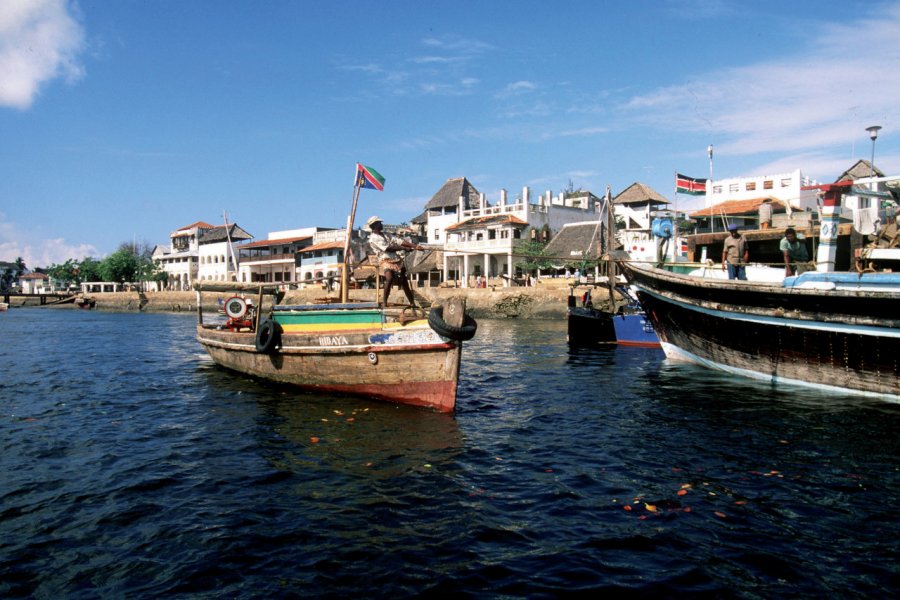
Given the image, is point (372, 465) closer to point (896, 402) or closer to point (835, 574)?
point (835, 574)

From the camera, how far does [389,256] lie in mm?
12391

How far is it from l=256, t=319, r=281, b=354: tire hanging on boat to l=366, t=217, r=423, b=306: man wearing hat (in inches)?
114

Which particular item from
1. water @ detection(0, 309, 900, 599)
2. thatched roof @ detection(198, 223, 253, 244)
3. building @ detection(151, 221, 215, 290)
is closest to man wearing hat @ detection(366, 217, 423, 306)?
water @ detection(0, 309, 900, 599)

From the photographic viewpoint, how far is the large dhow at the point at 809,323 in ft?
38.7

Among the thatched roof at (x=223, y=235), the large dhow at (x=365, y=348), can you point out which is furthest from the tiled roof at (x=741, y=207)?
the thatched roof at (x=223, y=235)

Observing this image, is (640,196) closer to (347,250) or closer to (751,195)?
(751,195)

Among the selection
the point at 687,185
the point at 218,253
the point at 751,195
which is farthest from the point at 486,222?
the point at 218,253

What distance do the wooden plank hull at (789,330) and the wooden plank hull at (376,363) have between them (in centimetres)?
739

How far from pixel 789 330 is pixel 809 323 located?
21.1 inches

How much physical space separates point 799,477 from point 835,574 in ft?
8.75

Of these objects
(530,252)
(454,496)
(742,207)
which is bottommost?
(454,496)

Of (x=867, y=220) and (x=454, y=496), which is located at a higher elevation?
(x=867, y=220)

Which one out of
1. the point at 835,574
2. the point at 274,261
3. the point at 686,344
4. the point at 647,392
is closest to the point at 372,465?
the point at 835,574

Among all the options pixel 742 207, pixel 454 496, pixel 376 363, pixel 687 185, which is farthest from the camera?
pixel 742 207
